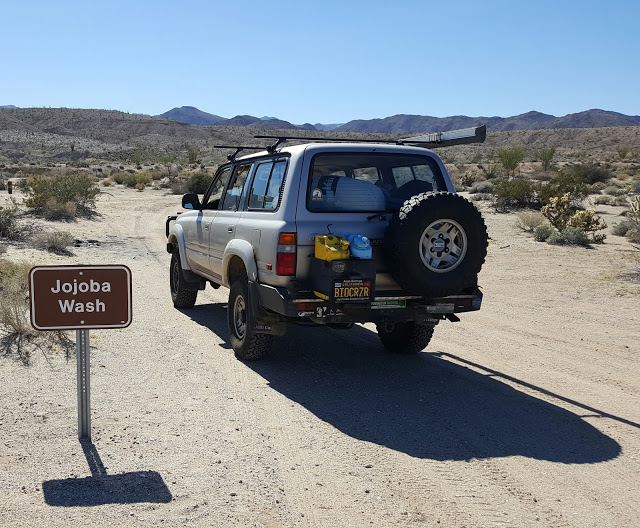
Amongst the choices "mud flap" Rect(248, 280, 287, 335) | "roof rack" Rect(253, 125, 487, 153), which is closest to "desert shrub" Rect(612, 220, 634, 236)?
"roof rack" Rect(253, 125, 487, 153)

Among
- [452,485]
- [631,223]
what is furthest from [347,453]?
[631,223]

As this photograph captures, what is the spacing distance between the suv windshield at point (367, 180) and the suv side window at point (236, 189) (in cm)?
154

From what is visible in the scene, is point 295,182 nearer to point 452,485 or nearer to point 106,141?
point 452,485

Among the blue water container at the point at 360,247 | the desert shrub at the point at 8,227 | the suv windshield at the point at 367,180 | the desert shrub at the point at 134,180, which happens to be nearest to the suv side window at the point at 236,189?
the suv windshield at the point at 367,180

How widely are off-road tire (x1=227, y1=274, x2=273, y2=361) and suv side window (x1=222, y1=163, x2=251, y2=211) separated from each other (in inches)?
41.4

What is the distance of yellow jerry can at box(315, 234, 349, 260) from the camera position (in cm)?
608

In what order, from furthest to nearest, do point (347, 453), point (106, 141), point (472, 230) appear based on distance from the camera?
point (106, 141)
point (472, 230)
point (347, 453)

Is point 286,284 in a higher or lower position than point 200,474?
higher

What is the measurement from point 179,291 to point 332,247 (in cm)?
457

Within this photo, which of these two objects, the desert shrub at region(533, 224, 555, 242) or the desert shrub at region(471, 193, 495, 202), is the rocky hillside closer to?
the desert shrub at region(471, 193, 495, 202)

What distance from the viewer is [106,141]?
387 feet

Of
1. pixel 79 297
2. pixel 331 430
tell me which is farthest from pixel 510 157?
pixel 79 297

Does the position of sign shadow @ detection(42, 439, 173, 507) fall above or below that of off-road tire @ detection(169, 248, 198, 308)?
below

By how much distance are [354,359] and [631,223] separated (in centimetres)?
1439
